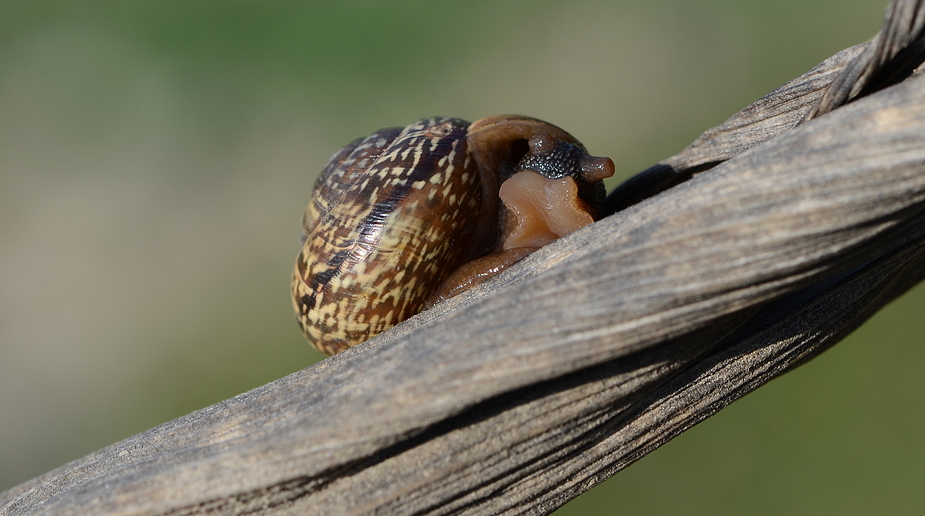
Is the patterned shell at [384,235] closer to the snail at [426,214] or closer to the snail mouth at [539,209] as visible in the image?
the snail at [426,214]

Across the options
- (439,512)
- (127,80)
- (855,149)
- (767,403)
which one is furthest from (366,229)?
(127,80)

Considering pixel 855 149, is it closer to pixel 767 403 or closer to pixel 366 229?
pixel 366 229

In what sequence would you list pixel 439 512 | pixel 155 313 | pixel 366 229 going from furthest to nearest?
pixel 155 313
pixel 366 229
pixel 439 512

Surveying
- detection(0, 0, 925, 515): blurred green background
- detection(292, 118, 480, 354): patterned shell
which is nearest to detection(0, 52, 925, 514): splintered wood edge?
detection(292, 118, 480, 354): patterned shell

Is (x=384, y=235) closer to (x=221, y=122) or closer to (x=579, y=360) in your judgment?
(x=579, y=360)

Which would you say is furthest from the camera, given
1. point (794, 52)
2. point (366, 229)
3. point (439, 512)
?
point (794, 52)

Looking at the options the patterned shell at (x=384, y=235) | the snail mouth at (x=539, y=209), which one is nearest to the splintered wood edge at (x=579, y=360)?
the patterned shell at (x=384, y=235)

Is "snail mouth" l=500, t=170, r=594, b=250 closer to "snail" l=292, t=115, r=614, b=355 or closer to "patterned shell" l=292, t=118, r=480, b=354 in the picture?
"snail" l=292, t=115, r=614, b=355
